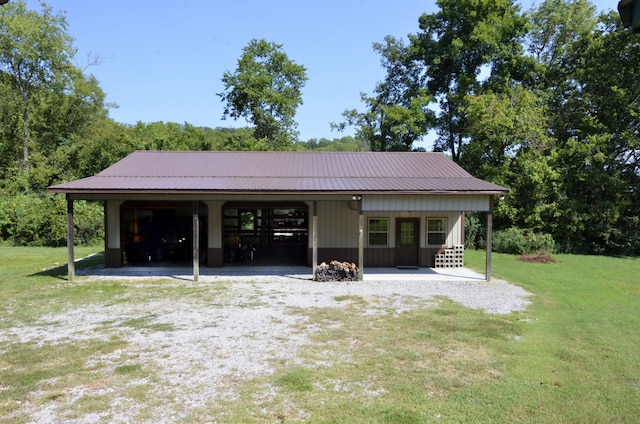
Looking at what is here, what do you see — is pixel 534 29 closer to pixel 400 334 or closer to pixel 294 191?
pixel 294 191

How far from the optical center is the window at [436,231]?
14.7 m

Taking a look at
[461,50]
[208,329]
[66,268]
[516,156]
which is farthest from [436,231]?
[461,50]

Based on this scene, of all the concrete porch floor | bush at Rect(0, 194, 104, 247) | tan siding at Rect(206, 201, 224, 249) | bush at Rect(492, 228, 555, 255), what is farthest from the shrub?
bush at Rect(0, 194, 104, 247)

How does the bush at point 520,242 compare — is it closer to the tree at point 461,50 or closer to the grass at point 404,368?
the tree at point 461,50

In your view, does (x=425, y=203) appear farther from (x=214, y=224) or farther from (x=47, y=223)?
(x=47, y=223)

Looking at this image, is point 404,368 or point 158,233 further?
point 158,233

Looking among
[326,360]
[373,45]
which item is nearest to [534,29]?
[373,45]

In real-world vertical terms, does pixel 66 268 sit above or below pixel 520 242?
below

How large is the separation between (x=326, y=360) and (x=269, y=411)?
161 centimetres

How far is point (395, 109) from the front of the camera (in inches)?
1078

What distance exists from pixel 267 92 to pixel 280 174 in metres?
20.5

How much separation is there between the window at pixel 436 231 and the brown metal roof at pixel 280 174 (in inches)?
58.6

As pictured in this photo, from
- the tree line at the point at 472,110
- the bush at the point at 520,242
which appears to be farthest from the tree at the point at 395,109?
the bush at the point at 520,242

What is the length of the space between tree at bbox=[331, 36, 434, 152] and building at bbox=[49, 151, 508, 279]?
36.5ft
